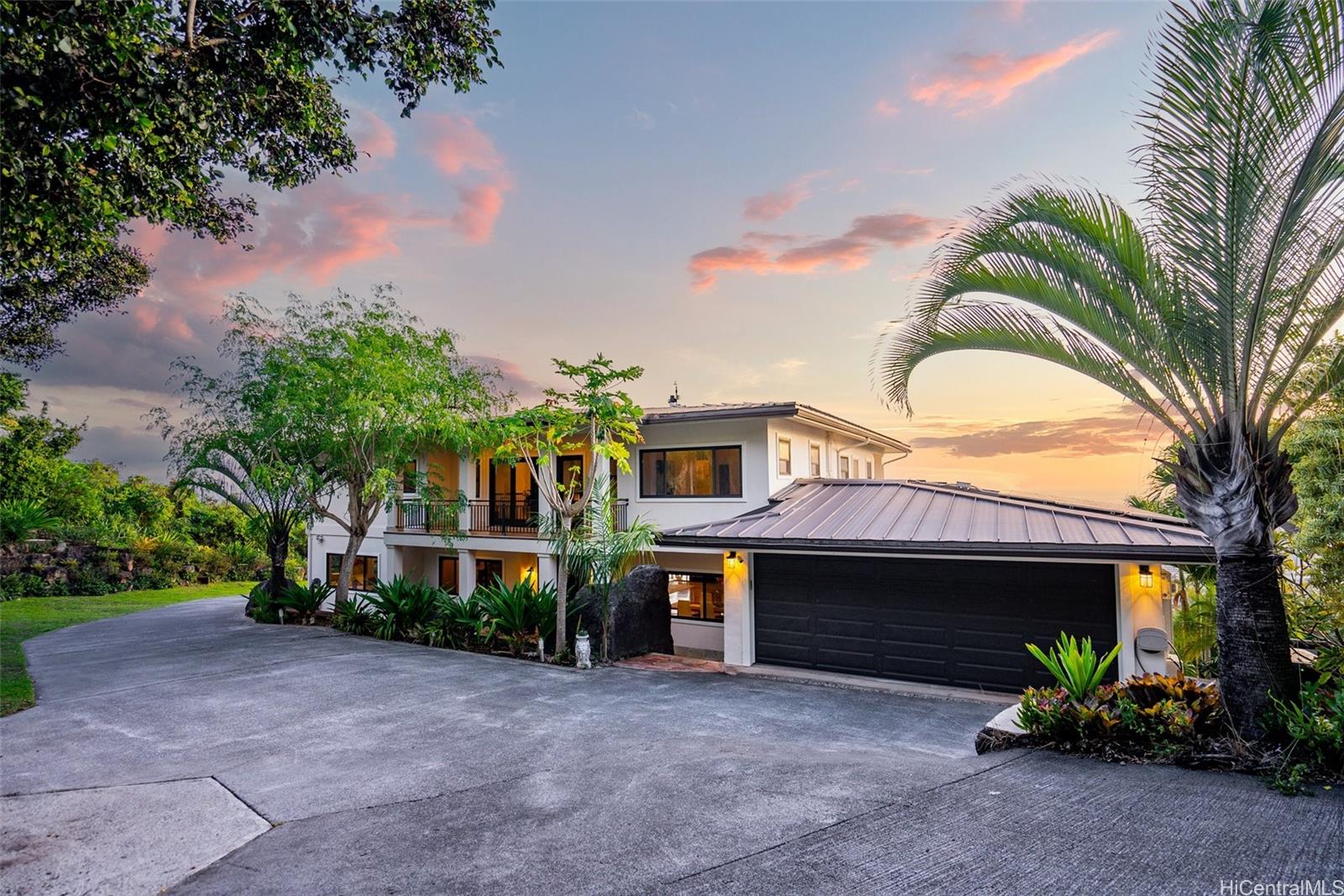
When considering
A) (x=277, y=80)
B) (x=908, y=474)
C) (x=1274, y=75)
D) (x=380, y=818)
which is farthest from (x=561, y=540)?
(x=908, y=474)

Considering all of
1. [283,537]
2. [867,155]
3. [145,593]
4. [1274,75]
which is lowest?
[145,593]

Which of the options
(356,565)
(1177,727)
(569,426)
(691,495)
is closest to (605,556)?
(569,426)

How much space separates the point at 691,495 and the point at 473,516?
6.91m

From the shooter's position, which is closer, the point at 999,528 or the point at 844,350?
the point at 999,528

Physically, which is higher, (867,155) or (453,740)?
(867,155)

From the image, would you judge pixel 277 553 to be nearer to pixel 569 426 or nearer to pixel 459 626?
pixel 459 626

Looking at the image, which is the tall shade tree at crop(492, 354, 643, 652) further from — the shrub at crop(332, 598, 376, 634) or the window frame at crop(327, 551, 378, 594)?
the window frame at crop(327, 551, 378, 594)

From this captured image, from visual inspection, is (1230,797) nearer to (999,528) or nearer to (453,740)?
(999,528)

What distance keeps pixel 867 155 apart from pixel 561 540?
9595 mm

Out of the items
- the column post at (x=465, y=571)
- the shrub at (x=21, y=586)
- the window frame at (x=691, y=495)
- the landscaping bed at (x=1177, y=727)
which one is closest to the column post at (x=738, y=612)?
the window frame at (x=691, y=495)

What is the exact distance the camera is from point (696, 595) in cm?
1532


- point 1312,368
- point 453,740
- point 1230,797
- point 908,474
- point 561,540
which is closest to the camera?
point 1230,797

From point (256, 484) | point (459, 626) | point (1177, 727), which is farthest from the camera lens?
point (256, 484)

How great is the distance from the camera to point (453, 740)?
6.96 m
